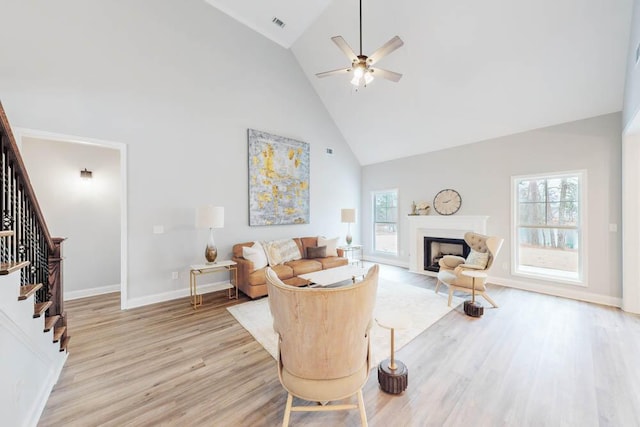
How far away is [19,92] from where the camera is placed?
2863mm

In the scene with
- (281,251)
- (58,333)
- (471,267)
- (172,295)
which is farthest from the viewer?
(281,251)

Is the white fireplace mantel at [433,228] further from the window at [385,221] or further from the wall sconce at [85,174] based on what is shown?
the wall sconce at [85,174]

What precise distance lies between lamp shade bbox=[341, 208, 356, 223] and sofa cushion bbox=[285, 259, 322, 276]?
149cm

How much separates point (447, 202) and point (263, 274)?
13.6 ft

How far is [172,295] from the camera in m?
3.86

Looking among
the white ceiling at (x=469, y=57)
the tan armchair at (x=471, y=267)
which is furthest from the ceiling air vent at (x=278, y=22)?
the tan armchair at (x=471, y=267)

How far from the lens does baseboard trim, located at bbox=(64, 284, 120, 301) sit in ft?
12.7

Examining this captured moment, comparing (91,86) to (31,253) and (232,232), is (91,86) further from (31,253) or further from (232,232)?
(232,232)

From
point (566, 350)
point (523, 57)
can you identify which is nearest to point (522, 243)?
point (566, 350)

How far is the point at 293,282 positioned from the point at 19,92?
167 inches

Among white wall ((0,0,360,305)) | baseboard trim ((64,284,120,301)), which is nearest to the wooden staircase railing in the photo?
white wall ((0,0,360,305))

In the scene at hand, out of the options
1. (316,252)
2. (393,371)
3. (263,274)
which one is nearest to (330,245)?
(316,252)

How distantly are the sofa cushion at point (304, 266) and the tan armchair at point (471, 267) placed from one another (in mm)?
2087

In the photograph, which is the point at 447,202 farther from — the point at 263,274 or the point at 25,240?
the point at 25,240
